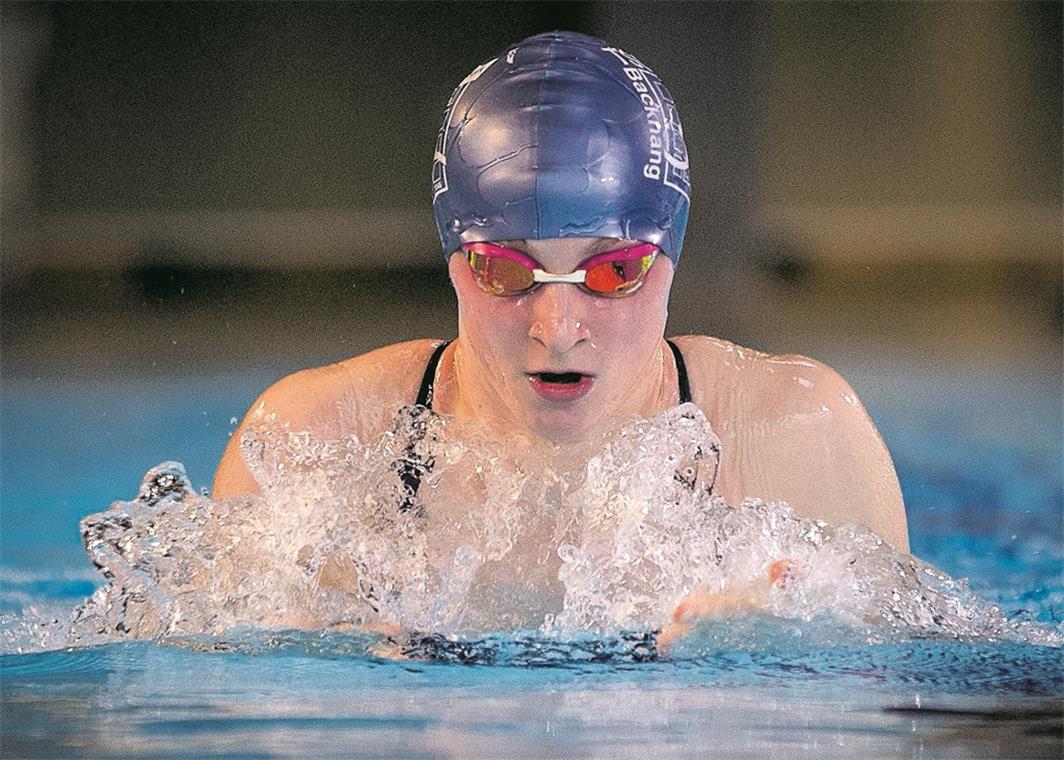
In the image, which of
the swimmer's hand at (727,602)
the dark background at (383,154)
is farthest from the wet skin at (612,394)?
the dark background at (383,154)

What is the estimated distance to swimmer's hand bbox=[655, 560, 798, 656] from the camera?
2.09 metres

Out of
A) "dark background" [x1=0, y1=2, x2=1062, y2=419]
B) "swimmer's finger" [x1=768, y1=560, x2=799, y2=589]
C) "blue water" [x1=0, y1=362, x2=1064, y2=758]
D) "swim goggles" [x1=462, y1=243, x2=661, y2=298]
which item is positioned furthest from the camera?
"dark background" [x1=0, y1=2, x2=1062, y2=419]

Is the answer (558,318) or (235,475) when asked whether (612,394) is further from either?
(235,475)

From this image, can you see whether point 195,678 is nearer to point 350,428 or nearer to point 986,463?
point 350,428

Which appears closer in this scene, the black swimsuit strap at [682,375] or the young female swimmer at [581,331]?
the young female swimmer at [581,331]

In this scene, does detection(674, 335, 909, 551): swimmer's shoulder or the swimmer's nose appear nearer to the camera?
the swimmer's nose

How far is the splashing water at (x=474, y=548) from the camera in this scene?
2.27 metres

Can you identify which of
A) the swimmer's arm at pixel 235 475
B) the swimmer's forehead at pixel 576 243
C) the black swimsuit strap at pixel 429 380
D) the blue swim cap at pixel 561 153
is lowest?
the swimmer's arm at pixel 235 475

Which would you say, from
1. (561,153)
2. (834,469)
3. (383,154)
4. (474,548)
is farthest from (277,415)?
(383,154)

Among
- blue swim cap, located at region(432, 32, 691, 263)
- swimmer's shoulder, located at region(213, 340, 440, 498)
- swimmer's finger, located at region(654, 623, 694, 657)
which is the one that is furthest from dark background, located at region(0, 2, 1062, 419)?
swimmer's finger, located at region(654, 623, 694, 657)

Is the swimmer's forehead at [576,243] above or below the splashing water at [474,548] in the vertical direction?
above

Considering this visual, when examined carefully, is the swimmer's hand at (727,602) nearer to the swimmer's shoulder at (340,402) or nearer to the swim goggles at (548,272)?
the swim goggles at (548,272)

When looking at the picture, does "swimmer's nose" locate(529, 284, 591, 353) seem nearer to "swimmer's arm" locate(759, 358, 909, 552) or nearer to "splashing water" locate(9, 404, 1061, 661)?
"splashing water" locate(9, 404, 1061, 661)

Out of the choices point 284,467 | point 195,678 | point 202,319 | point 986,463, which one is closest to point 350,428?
point 284,467
